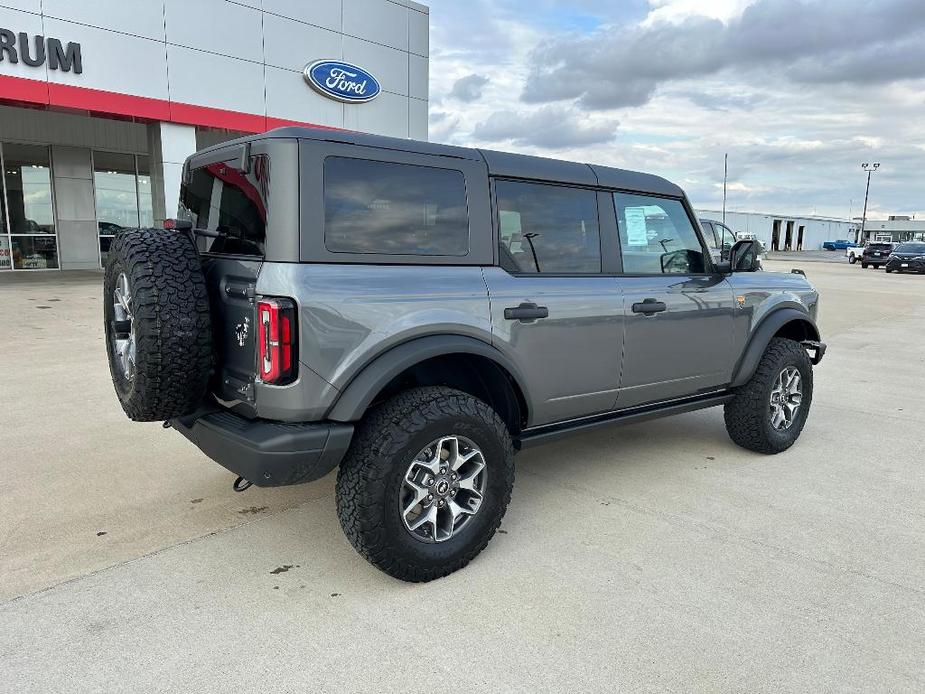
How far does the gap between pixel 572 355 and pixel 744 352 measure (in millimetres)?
1620

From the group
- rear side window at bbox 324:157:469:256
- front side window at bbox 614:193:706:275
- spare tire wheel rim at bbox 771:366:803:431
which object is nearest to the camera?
rear side window at bbox 324:157:469:256

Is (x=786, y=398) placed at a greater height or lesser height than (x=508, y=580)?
greater

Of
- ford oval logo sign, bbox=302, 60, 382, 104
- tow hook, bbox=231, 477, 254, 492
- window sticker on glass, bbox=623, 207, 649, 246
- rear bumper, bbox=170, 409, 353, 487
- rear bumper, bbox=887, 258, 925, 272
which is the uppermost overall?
ford oval logo sign, bbox=302, 60, 382, 104

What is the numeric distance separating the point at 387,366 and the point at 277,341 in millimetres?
460

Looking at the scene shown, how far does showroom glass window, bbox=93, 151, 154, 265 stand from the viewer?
62.0 ft

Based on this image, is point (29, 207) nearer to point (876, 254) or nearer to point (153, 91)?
point (153, 91)

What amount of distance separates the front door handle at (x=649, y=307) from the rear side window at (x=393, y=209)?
116 centimetres

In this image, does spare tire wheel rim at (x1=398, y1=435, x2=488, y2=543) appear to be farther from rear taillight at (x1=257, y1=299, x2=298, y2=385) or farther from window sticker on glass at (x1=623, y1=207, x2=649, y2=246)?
window sticker on glass at (x1=623, y1=207, x2=649, y2=246)

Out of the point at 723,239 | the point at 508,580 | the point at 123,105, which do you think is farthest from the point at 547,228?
the point at 723,239

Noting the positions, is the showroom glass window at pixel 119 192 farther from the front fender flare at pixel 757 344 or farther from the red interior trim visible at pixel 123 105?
the front fender flare at pixel 757 344

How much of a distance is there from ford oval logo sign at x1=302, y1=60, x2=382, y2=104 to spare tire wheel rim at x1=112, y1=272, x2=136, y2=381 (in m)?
14.6

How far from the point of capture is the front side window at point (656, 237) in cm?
388

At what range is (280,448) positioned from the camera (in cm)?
259

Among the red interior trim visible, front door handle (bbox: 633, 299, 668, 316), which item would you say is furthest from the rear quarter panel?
the red interior trim visible
